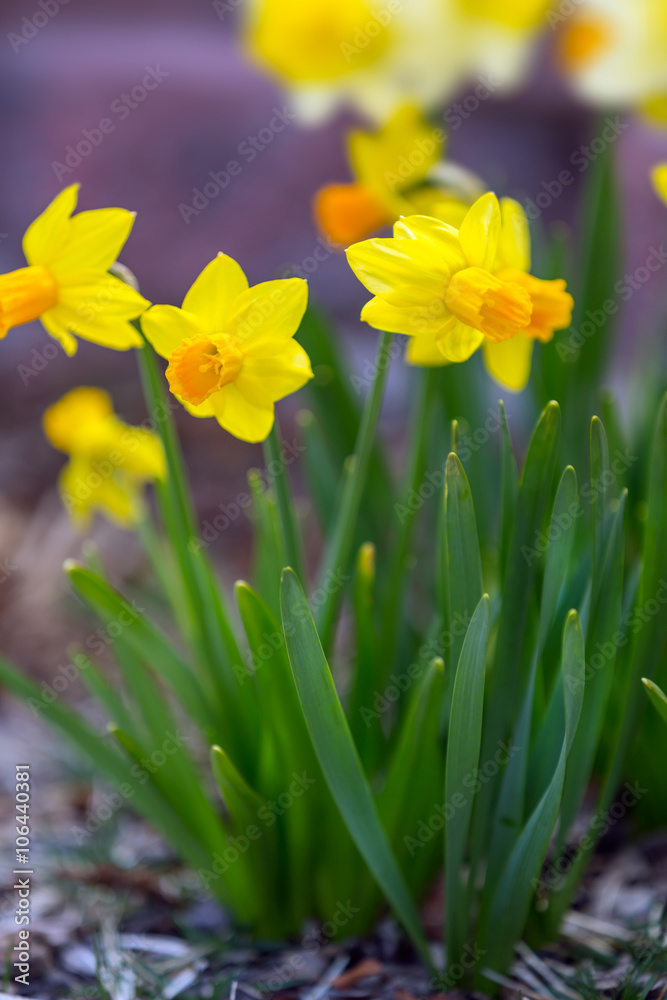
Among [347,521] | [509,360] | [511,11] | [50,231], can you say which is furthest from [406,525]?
[511,11]

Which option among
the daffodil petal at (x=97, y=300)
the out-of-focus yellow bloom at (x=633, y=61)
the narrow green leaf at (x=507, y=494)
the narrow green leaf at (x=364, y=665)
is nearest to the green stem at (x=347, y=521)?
the narrow green leaf at (x=364, y=665)

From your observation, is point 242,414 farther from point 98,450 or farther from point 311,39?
point 311,39

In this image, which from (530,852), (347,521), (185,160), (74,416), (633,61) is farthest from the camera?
(185,160)

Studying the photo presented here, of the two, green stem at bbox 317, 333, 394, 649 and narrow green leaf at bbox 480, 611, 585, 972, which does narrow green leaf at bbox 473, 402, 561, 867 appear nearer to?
narrow green leaf at bbox 480, 611, 585, 972

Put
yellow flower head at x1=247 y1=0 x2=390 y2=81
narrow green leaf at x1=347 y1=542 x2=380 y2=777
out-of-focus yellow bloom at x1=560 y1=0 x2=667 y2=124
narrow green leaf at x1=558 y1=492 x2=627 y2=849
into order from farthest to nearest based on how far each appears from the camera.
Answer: yellow flower head at x1=247 y1=0 x2=390 y2=81 → out-of-focus yellow bloom at x1=560 y1=0 x2=667 y2=124 → narrow green leaf at x1=347 y1=542 x2=380 y2=777 → narrow green leaf at x1=558 y1=492 x2=627 y2=849

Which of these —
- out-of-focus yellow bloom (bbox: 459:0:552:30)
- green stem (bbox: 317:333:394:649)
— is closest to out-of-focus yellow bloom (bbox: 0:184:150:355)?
green stem (bbox: 317:333:394:649)

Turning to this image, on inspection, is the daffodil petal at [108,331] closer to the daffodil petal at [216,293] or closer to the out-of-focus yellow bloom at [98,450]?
the daffodil petal at [216,293]
